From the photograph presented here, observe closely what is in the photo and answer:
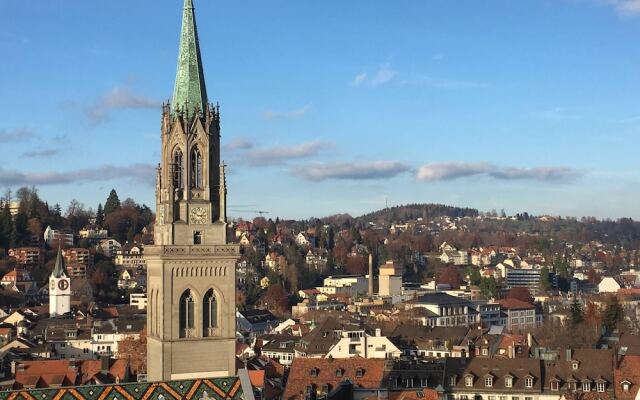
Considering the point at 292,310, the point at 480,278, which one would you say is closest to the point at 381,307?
the point at 292,310

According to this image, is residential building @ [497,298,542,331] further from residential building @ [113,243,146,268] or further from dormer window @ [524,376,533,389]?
dormer window @ [524,376,533,389]

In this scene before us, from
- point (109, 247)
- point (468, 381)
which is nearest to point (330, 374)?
point (468, 381)

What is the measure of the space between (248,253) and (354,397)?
5301 inches

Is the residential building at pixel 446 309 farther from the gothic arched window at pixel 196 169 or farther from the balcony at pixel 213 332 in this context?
the gothic arched window at pixel 196 169

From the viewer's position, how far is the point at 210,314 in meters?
32.7

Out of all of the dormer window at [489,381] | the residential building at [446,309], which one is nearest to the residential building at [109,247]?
the residential building at [446,309]

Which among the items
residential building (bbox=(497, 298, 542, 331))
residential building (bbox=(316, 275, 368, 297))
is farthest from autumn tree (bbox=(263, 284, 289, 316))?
residential building (bbox=(497, 298, 542, 331))

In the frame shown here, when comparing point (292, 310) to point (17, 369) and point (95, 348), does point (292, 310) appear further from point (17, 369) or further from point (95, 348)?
point (17, 369)

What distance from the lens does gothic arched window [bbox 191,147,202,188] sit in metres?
32.7

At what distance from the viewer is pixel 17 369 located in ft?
213

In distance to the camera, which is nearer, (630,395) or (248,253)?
(630,395)

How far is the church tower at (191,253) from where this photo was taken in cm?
3219

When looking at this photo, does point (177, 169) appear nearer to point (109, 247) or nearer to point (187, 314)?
point (187, 314)

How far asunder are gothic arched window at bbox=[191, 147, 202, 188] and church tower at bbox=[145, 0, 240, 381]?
1.3 inches
